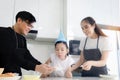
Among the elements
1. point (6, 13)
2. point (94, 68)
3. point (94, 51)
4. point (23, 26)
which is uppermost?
point (6, 13)

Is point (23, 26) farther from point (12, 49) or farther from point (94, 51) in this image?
point (94, 51)

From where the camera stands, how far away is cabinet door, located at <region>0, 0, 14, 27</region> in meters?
2.06

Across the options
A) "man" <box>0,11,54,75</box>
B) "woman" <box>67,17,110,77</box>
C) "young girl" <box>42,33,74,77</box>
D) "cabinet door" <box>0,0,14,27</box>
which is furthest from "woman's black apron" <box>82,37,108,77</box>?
"cabinet door" <box>0,0,14,27</box>

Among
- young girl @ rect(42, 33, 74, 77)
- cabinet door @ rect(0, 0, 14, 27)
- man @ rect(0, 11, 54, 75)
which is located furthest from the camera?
cabinet door @ rect(0, 0, 14, 27)

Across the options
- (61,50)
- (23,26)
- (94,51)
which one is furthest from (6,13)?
(94,51)

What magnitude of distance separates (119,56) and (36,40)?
1.05 metres

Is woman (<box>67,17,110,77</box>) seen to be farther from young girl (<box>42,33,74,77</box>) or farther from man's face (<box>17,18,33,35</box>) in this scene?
man's face (<box>17,18,33,35</box>)

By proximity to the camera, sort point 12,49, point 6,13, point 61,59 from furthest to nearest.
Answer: point 6,13
point 61,59
point 12,49

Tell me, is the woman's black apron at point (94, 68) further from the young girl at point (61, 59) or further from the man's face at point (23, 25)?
the man's face at point (23, 25)

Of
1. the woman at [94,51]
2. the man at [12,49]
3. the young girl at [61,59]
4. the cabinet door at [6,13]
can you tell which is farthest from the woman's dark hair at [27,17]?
the cabinet door at [6,13]

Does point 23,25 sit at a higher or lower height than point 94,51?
higher

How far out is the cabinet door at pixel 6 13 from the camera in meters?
2.06

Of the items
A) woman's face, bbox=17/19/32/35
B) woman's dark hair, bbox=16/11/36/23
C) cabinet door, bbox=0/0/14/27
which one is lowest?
woman's face, bbox=17/19/32/35

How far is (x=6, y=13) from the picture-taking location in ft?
6.83
